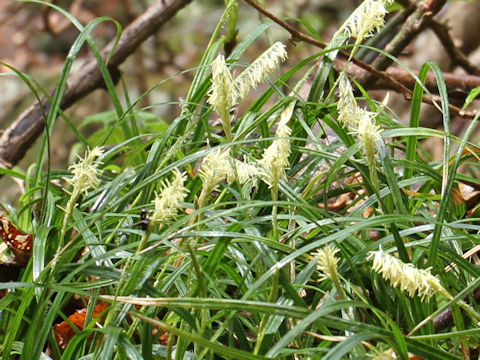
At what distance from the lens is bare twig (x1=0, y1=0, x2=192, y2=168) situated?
6.37ft

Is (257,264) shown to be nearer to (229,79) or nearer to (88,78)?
(229,79)

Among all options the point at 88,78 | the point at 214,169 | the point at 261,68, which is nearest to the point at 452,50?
the point at 88,78

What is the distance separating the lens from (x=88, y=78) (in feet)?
6.76

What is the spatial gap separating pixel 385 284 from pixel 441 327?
0.33 ft

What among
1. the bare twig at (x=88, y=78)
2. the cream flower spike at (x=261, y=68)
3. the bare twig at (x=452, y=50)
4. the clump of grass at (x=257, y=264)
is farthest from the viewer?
the bare twig at (x=452, y=50)

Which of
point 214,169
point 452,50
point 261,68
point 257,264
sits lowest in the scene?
point 257,264

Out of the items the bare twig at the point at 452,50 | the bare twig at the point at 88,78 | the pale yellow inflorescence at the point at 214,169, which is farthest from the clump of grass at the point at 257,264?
the bare twig at the point at 452,50

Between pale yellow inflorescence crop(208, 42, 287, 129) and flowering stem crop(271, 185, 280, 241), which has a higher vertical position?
pale yellow inflorescence crop(208, 42, 287, 129)

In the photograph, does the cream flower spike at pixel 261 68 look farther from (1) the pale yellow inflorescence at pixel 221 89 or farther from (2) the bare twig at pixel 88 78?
(2) the bare twig at pixel 88 78

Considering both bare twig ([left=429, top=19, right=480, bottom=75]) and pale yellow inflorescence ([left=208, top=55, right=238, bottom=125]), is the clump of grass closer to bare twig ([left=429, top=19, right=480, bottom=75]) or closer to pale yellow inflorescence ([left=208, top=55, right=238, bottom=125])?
pale yellow inflorescence ([left=208, top=55, right=238, bottom=125])

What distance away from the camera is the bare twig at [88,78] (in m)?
1.94

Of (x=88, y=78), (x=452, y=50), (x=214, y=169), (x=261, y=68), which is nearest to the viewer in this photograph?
(x=214, y=169)

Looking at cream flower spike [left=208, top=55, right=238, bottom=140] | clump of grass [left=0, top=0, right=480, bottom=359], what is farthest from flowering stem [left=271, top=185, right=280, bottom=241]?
cream flower spike [left=208, top=55, right=238, bottom=140]

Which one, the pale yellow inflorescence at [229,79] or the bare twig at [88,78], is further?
the bare twig at [88,78]
